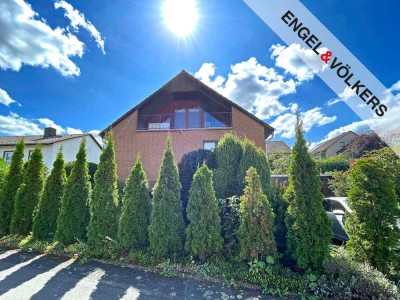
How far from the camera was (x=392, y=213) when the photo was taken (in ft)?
11.4

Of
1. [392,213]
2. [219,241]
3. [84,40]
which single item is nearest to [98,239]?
[219,241]

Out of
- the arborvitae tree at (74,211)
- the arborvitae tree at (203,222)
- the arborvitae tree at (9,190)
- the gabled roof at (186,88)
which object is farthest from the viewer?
the gabled roof at (186,88)

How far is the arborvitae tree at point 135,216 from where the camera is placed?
178 inches

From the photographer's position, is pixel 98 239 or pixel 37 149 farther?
pixel 37 149

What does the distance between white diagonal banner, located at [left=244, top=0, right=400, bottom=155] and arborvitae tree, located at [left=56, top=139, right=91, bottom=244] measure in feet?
20.7

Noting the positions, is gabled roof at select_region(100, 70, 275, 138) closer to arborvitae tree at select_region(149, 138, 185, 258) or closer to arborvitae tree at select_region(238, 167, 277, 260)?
arborvitae tree at select_region(149, 138, 185, 258)

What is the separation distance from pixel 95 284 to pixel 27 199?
4.59 meters

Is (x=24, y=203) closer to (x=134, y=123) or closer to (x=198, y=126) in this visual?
(x=134, y=123)

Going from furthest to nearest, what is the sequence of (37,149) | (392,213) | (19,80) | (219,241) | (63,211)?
(19,80)
(37,149)
(63,211)
(219,241)
(392,213)

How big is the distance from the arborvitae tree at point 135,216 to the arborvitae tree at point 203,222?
3.89ft

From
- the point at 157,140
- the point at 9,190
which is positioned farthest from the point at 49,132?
the point at 9,190

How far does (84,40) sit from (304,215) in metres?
9.43

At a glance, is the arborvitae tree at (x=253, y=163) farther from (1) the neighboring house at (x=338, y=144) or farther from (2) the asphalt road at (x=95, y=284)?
(1) the neighboring house at (x=338, y=144)

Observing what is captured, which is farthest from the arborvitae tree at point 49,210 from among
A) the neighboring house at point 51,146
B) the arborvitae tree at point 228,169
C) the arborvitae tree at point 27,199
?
the neighboring house at point 51,146
